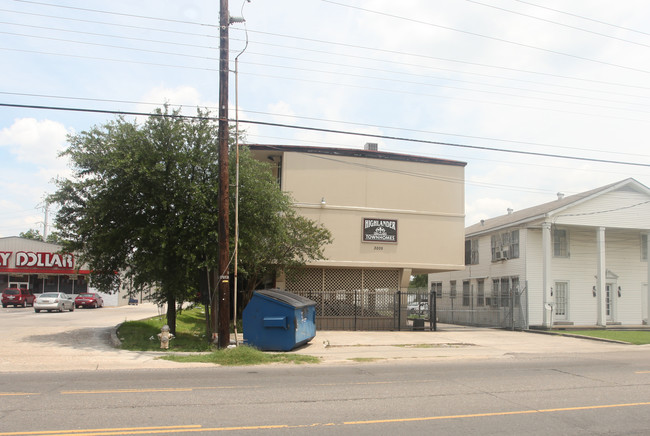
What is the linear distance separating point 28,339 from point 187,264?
5555 millimetres

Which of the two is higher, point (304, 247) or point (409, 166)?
point (409, 166)

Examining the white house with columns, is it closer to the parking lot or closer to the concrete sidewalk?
the concrete sidewalk

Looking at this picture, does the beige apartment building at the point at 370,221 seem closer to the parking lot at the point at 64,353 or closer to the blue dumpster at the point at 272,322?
the blue dumpster at the point at 272,322

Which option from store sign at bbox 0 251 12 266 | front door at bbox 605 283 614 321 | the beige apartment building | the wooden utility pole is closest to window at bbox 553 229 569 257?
front door at bbox 605 283 614 321

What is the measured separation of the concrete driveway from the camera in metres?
13.0

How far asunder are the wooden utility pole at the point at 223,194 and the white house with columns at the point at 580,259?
14.6m

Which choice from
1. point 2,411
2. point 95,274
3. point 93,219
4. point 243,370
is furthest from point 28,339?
point 2,411

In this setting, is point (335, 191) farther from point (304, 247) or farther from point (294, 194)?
point (304, 247)

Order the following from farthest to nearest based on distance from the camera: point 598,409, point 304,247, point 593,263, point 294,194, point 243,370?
1. point 593,263
2. point 294,194
3. point 304,247
4. point 243,370
5. point 598,409

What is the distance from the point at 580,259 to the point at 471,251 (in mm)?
6822

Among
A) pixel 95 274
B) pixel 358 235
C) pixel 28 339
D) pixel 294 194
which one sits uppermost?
pixel 294 194

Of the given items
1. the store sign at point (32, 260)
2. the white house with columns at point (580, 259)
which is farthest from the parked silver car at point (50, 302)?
the white house with columns at point (580, 259)

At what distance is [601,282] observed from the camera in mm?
26828

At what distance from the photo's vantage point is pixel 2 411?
288 inches
